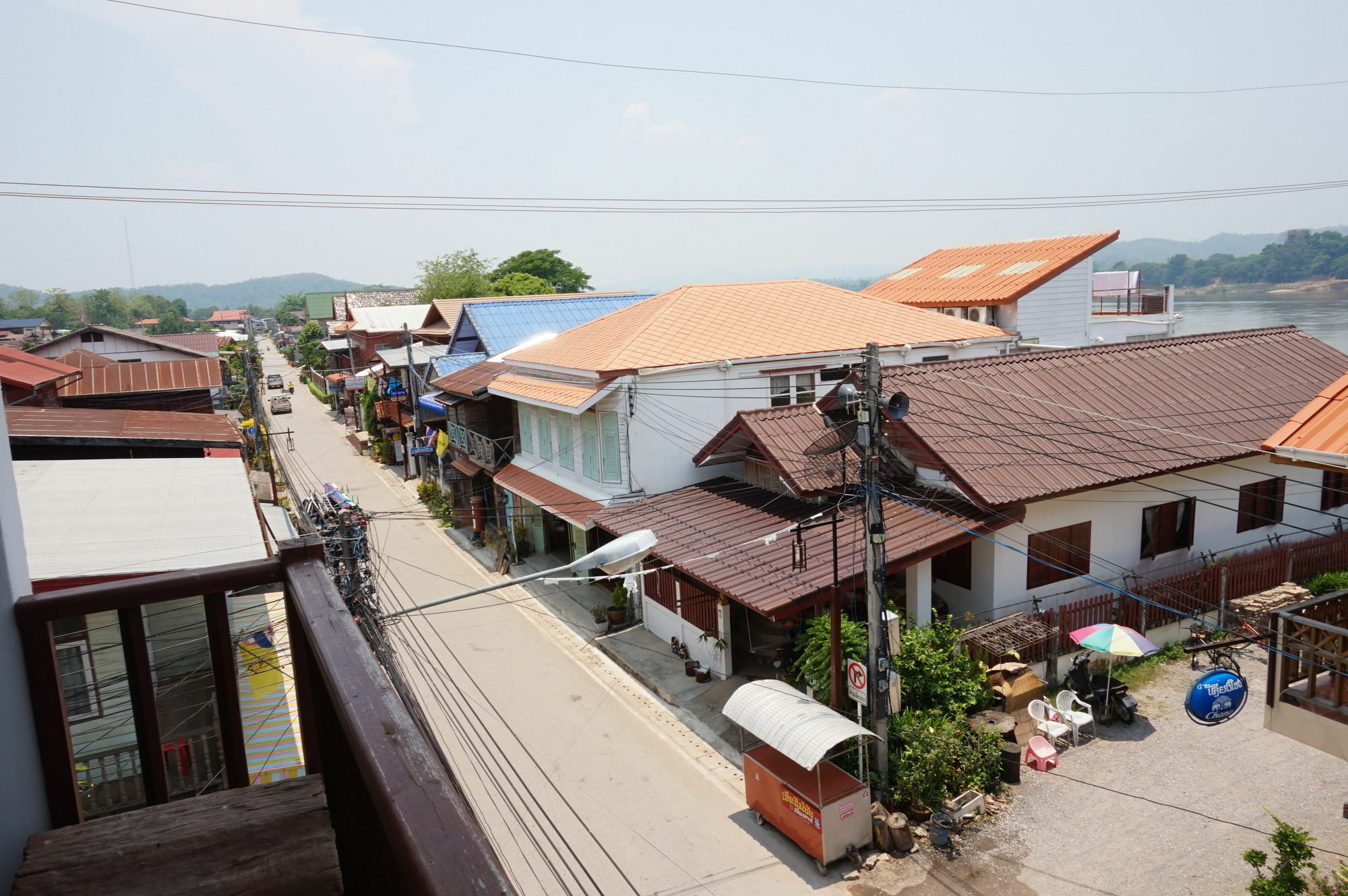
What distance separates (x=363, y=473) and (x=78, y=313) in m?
117

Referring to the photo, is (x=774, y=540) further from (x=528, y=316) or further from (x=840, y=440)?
(x=528, y=316)

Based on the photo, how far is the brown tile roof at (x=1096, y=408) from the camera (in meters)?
15.9

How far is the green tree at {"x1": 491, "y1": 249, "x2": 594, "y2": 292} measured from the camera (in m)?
74.8

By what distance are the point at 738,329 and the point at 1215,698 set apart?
13.6 metres

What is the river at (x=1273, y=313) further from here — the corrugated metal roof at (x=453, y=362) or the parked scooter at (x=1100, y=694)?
the corrugated metal roof at (x=453, y=362)

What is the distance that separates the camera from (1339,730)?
8.58 meters

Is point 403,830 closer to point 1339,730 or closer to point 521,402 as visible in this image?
point 1339,730

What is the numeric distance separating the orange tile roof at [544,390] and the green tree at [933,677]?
9.20 meters

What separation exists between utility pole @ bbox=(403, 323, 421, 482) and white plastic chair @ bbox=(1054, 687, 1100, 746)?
23.3m

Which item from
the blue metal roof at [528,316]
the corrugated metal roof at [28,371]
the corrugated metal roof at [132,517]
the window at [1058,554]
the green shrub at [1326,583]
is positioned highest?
the blue metal roof at [528,316]

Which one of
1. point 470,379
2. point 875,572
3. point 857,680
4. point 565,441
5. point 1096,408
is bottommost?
point 857,680

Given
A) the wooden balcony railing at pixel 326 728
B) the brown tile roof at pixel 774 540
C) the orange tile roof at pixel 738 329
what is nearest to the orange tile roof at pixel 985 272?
the orange tile roof at pixel 738 329

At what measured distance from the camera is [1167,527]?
17766 mm

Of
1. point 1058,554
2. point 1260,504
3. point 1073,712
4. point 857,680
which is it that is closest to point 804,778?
point 857,680
